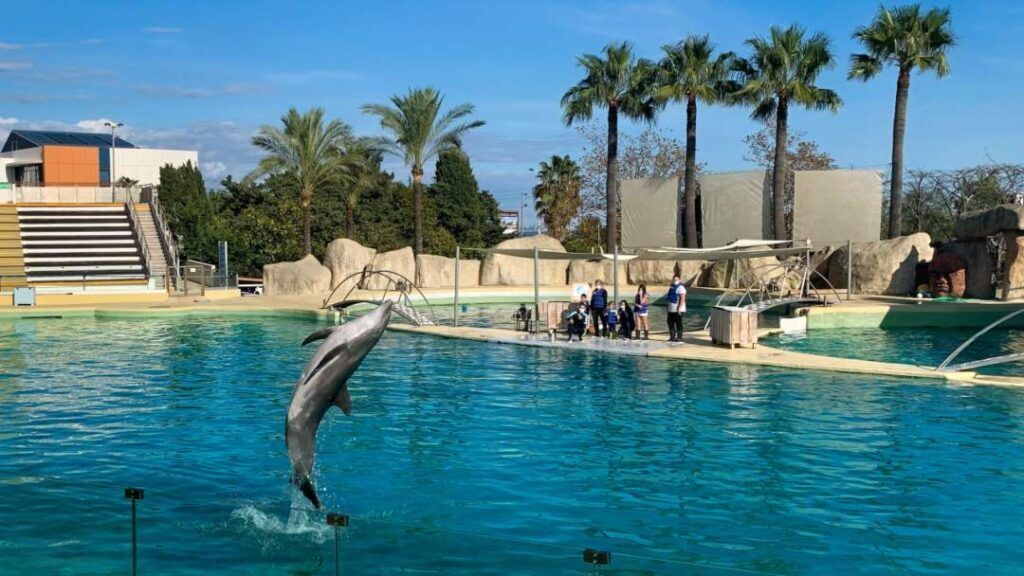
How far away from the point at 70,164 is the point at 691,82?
4108 centimetres

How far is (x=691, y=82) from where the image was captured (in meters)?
41.4

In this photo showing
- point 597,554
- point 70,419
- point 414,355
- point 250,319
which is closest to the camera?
point 597,554

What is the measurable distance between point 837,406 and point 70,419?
37.1 feet

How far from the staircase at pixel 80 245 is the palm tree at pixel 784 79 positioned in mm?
25570

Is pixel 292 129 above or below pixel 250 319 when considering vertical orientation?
above

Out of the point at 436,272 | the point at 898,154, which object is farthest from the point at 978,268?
the point at 436,272

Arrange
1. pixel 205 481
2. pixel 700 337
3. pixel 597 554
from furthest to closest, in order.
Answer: pixel 700 337 < pixel 205 481 < pixel 597 554

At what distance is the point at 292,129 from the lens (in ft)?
132

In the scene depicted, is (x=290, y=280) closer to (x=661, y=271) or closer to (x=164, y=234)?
(x=164, y=234)

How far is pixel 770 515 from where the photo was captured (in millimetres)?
9250

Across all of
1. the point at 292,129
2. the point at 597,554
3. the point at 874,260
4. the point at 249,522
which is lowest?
the point at 249,522

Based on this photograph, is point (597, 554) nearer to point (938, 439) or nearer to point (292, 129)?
point (938, 439)

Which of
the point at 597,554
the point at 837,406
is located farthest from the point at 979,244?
the point at 597,554

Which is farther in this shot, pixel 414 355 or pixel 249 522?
pixel 414 355
